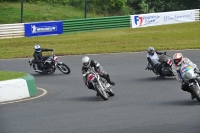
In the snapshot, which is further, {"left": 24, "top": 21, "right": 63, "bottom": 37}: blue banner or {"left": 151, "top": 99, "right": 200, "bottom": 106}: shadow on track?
{"left": 24, "top": 21, "right": 63, "bottom": 37}: blue banner

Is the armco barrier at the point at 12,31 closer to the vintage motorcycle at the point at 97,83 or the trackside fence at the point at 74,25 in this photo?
the trackside fence at the point at 74,25

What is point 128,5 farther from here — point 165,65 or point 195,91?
point 195,91

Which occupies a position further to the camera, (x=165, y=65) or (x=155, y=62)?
(x=155, y=62)

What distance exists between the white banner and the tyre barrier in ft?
87.4

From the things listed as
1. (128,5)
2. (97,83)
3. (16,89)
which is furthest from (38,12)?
(97,83)

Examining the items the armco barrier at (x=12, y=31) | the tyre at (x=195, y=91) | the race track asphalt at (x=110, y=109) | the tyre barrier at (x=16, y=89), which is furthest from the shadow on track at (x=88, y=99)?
the armco barrier at (x=12, y=31)

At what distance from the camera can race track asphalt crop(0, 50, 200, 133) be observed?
416 inches

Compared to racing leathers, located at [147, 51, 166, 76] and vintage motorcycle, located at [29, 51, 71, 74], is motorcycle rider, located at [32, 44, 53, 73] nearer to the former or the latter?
vintage motorcycle, located at [29, 51, 71, 74]

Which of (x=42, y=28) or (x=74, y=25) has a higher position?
(x=74, y=25)

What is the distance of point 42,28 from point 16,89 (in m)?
23.1

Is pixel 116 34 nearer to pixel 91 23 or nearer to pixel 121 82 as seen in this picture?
pixel 91 23

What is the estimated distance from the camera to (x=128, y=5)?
51719 millimetres

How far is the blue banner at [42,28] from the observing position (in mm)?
37312

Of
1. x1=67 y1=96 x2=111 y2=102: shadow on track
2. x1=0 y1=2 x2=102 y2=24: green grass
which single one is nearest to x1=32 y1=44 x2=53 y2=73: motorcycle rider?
x1=67 y1=96 x2=111 y2=102: shadow on track
